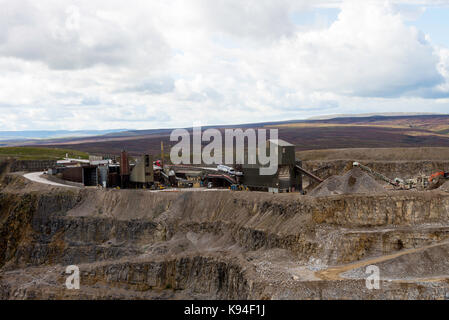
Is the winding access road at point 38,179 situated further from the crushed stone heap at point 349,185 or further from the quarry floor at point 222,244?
the crushed stone heap at point 349,185

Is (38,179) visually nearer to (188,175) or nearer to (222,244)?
(188,175)

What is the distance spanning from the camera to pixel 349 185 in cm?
6506

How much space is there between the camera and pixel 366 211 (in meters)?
57.9

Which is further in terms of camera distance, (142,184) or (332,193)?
(142,184)

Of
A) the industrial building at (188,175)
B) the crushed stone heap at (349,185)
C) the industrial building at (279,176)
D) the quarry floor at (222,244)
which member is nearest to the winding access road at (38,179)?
the industrial building at (188,175)

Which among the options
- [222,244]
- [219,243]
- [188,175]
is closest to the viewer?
[222,244]

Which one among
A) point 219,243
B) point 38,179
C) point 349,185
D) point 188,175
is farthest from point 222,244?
point 38,179

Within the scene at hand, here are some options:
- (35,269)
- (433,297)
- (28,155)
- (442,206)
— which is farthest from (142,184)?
(28,155)

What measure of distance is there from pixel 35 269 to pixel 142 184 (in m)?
25.5

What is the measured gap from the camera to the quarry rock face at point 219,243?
47.8 m

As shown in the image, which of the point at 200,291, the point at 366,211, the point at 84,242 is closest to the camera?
the point at 200,291

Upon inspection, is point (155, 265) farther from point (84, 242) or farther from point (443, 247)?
point (443, 247)

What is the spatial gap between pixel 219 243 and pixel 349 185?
18032mm

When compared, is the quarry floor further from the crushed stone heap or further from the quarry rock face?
the crushed stone heap
